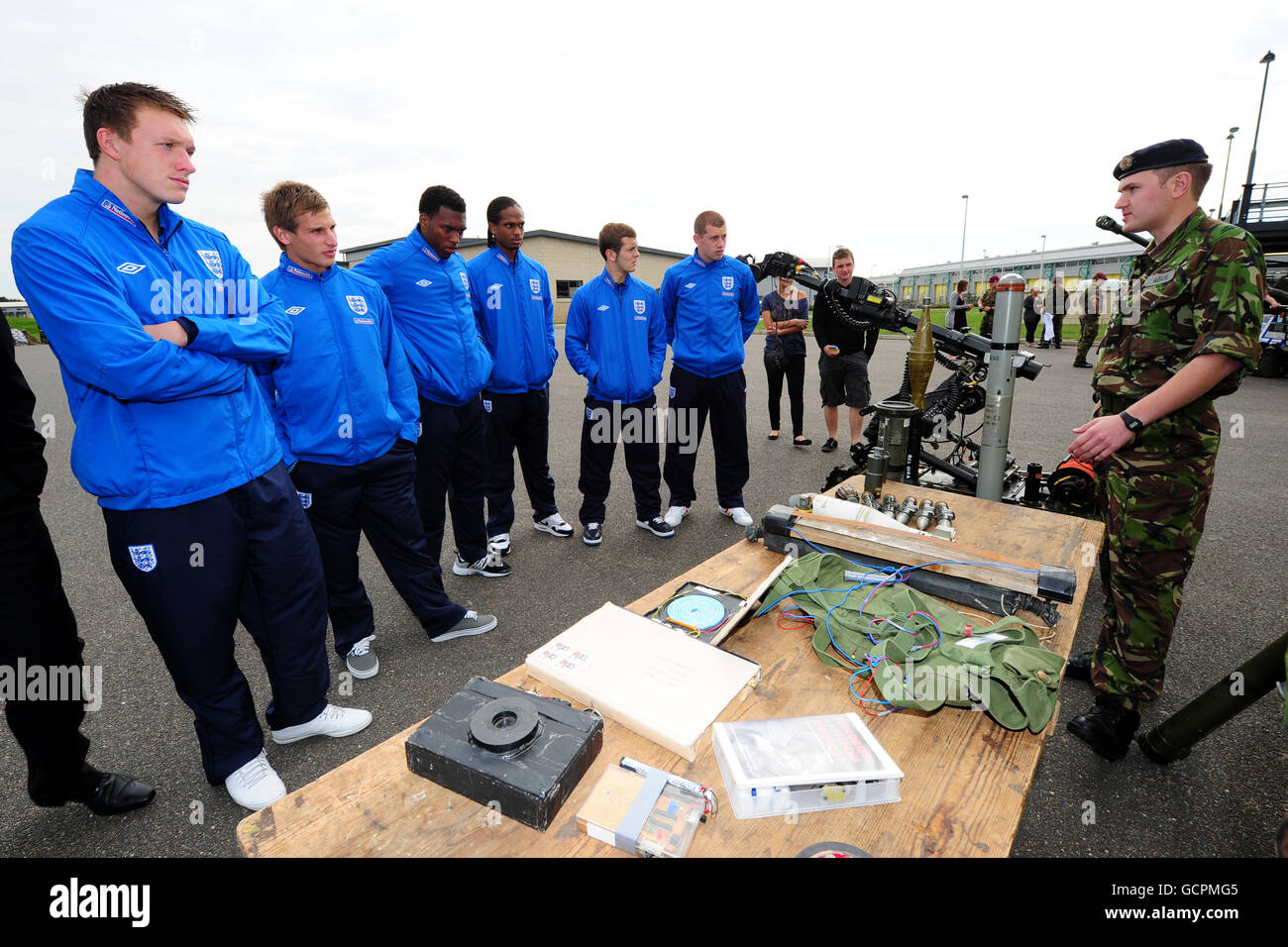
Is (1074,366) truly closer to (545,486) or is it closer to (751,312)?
(751,312)

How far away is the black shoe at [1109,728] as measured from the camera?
2.16 meters

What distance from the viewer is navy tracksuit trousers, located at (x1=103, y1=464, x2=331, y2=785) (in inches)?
71.1

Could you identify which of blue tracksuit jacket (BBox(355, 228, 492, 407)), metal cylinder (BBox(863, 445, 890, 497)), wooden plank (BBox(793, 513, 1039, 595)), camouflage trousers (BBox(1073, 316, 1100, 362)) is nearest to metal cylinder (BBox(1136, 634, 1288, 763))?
wooden plank (BBox(793, 513, 1039, 595))

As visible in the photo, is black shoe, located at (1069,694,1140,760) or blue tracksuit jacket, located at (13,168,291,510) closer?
blue tracksuit jacket, located at (13,168,291,510)

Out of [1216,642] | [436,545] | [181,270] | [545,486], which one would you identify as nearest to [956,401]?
[1216,642]

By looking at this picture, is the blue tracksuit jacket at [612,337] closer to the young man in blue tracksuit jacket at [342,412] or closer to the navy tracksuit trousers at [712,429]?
the navy tracksuit trousers at [712,429]

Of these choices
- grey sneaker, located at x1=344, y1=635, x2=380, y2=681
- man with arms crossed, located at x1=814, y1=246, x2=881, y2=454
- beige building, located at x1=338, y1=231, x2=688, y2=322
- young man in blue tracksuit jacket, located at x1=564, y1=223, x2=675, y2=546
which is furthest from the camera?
beige building, located at x1=338, y1=231, x2=688, y2=322

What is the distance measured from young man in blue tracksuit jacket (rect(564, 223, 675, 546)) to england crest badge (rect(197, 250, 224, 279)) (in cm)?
230

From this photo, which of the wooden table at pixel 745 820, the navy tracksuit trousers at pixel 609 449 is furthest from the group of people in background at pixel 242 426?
the wooden table at pixel 745 820

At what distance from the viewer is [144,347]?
1.62 m

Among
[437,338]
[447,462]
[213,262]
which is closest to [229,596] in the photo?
[213,262]

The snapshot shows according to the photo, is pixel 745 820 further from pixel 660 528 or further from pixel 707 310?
pixel 707 310

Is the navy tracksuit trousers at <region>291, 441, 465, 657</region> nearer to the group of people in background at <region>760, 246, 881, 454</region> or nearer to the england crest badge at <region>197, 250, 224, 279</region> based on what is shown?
the england crest badge at <region>197, 250, 224, 279</region>

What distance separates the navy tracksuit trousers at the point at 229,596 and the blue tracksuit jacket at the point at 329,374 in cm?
42
